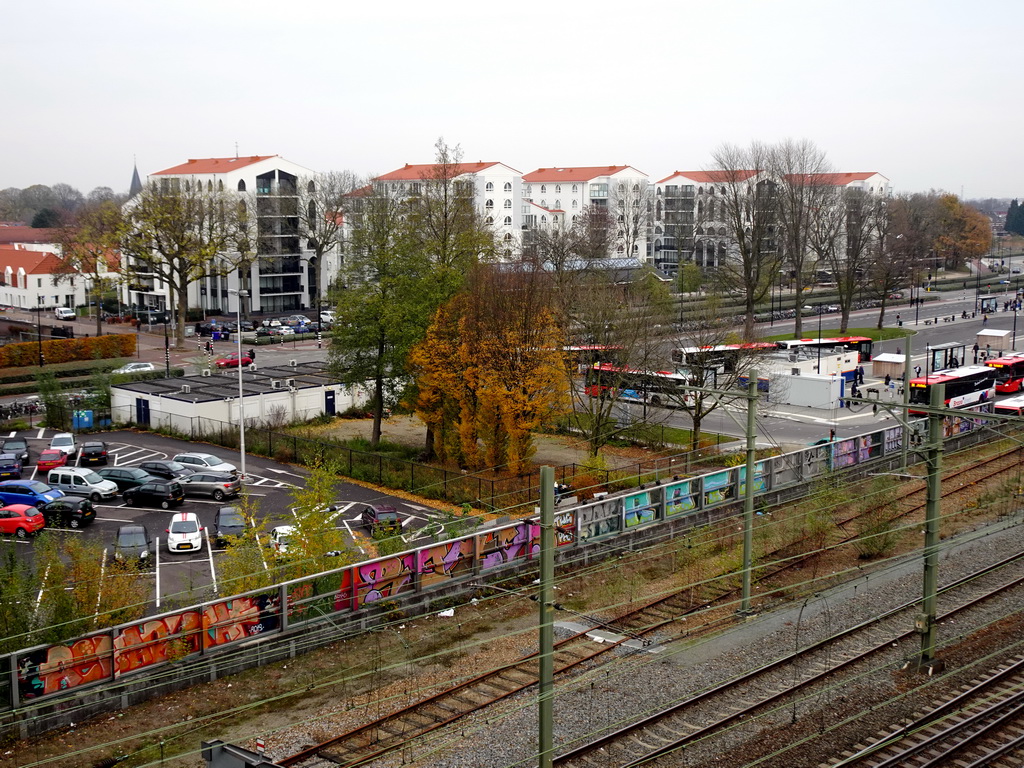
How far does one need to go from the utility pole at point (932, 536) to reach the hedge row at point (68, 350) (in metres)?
50.3

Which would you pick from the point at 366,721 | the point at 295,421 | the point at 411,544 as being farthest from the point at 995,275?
the point at 366,721

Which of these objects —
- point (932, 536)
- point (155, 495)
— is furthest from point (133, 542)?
point (932, 536)

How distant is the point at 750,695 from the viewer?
16.0 metres

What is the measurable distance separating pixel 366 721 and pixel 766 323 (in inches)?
2384

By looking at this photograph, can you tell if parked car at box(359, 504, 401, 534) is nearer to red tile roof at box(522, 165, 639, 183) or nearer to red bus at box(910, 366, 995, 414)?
red bus at box(910, 366, 995, 414)

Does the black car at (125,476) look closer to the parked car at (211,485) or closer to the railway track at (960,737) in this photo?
the parked car at (211,485)

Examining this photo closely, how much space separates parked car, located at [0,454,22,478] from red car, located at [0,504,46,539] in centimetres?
655

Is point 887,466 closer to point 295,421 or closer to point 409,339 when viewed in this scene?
point 409,339

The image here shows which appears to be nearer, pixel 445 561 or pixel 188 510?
pixel 445 561

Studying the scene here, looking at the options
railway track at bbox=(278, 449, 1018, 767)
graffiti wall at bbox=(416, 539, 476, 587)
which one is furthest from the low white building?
railway track at bbox=(278, 449, 1018, 767)

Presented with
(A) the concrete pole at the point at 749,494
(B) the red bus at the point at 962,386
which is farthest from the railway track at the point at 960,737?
(B) the red bus at the point at 962,386

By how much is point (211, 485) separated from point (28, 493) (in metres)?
5.00

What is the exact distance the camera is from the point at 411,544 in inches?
929

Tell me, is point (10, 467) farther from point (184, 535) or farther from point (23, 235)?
point (23, 235)
